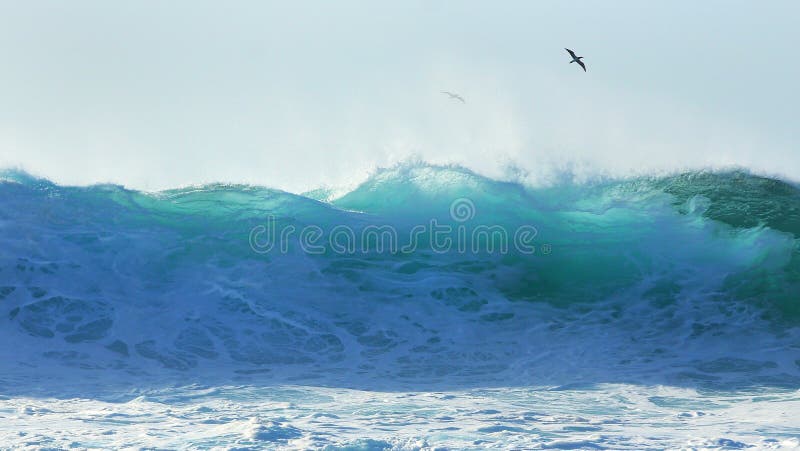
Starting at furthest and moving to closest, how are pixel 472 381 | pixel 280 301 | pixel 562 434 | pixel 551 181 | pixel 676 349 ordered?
pixel 551 181
pixel 280 301
pixel 676 349
pixel 472 381
pixel 562 434

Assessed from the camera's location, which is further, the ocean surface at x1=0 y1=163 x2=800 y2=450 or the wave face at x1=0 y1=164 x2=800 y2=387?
the wave face at x1=0 y1=164 x2=800 y2=387

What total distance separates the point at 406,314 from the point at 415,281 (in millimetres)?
1126

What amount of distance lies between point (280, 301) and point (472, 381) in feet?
12.1

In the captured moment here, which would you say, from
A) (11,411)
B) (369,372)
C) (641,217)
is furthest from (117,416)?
(641,217)

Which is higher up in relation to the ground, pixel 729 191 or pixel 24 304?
pixel 729 191

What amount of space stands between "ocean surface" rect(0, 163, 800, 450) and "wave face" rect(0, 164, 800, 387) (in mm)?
46

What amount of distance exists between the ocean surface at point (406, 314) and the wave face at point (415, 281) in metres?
0.05

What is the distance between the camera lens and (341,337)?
40.0 ft

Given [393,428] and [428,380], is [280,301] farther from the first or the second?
[393,428]

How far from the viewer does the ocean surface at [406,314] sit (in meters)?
8.82

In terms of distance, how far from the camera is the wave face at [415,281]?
1139 cm

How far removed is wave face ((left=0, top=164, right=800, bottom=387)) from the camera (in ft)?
37.4

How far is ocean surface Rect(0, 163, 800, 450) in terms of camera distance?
8.82 metres

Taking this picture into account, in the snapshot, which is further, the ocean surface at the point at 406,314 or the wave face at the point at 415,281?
the wave face at the point at 415,281
